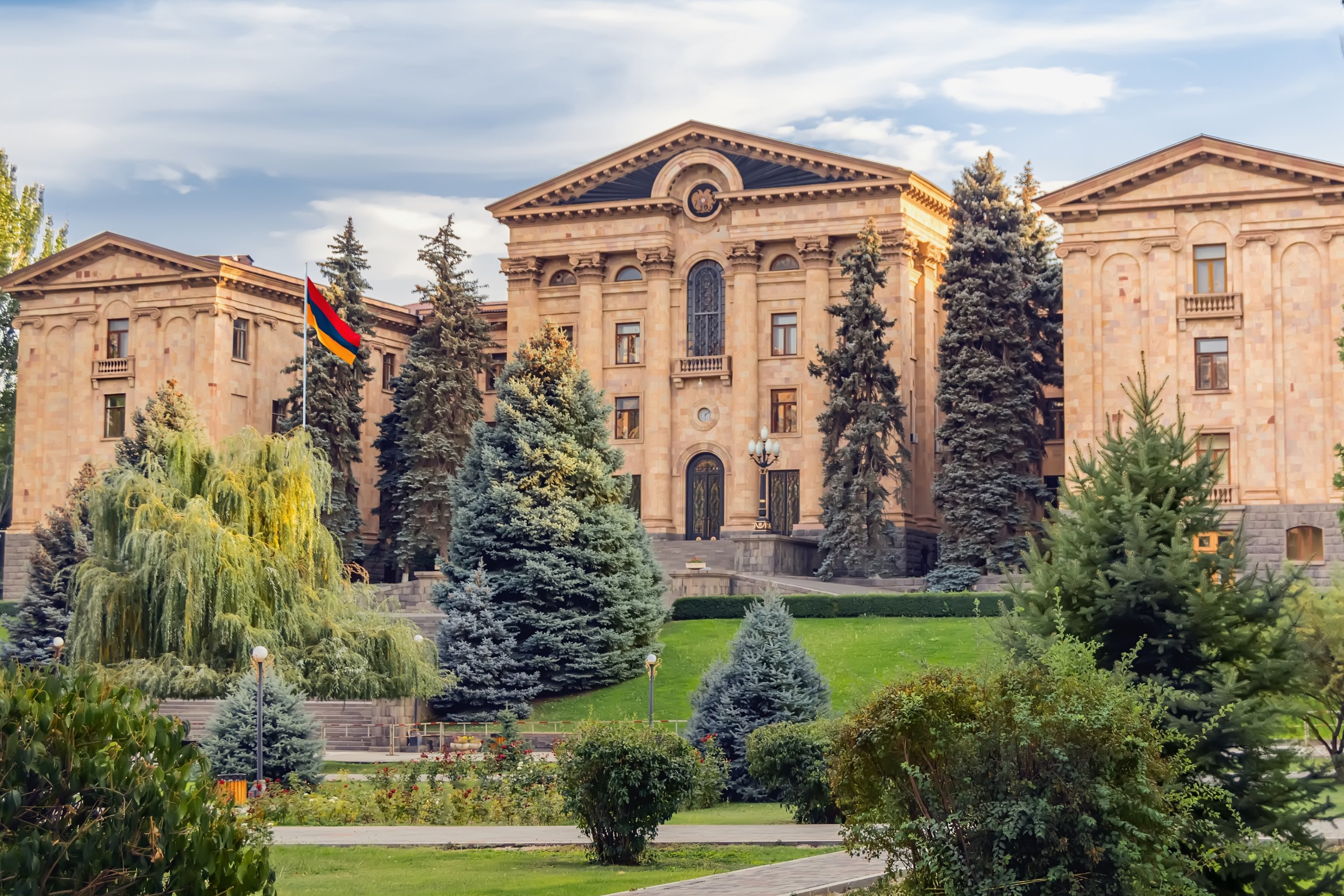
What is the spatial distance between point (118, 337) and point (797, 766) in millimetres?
48944

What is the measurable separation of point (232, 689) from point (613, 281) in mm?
35055

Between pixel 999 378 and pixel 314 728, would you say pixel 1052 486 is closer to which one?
pixel 999 378

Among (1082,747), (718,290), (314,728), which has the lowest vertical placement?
(314,728)

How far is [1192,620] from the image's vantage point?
43.1 feet

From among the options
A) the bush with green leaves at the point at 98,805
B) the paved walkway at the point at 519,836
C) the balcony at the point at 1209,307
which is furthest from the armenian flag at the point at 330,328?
the bush with green leaves at the point at 98,805

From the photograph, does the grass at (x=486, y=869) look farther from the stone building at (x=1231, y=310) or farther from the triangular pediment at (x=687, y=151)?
the triangular pediment at (x=687, y=151)

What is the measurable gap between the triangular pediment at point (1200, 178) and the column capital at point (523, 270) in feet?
64.2

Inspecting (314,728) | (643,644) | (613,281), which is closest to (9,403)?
(613,281)

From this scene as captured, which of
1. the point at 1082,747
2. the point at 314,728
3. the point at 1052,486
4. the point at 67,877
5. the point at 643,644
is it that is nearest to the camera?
the point at 67,877

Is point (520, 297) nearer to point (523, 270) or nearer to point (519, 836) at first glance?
point (523, 270)

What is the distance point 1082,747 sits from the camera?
40.1 ft

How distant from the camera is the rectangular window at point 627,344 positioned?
64.0 meters

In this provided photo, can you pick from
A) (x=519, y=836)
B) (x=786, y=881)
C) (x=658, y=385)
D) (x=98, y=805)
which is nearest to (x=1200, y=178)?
(x=658, y=385)

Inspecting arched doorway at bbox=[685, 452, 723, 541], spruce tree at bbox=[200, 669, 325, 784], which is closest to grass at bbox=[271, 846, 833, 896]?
spruce tree at bbox=[200, 669, 325, 784]
